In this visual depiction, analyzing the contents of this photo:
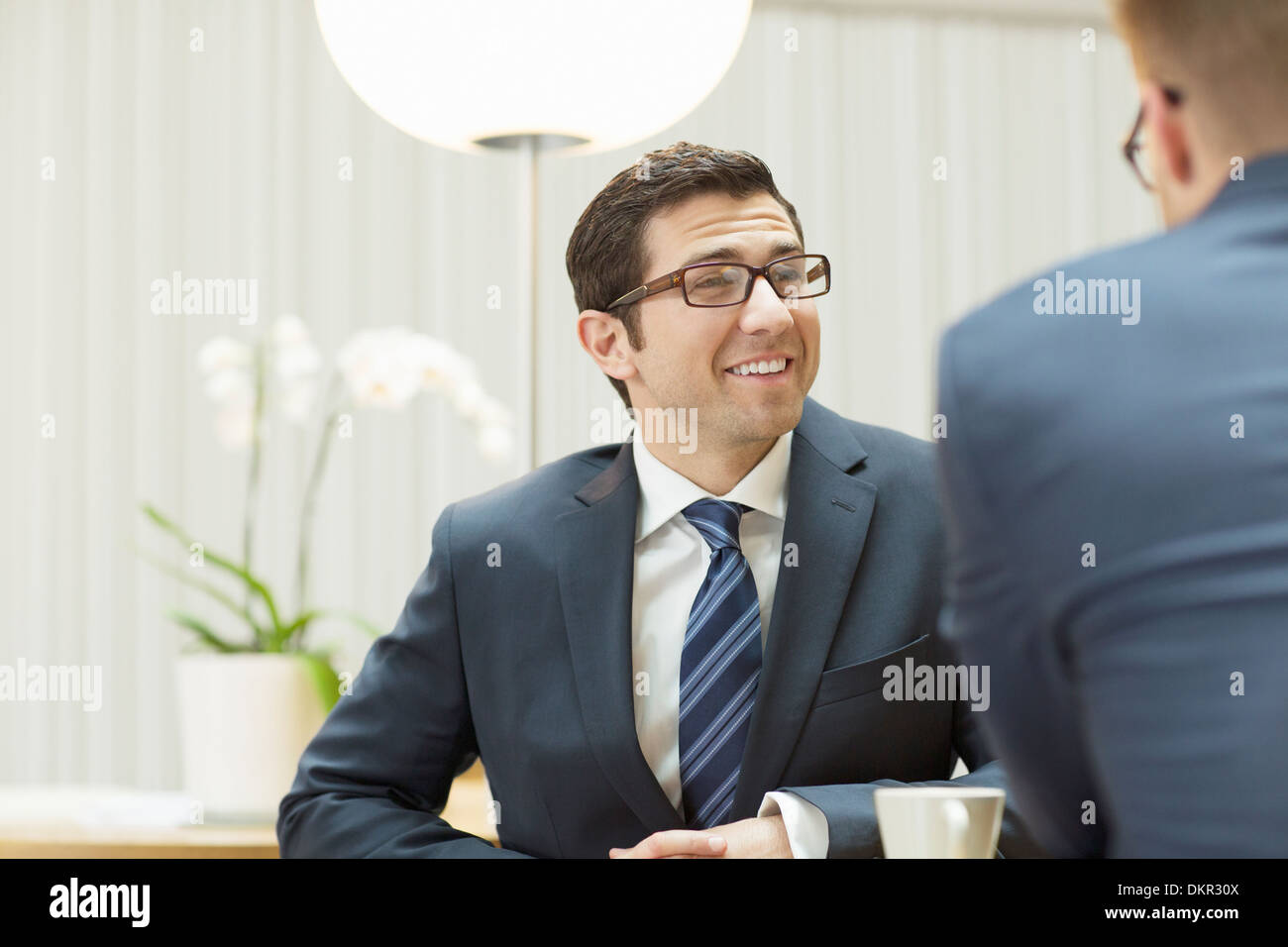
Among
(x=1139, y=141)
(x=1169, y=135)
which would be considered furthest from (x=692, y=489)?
(x=1169, y=135)

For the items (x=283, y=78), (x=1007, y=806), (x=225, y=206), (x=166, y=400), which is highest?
(x=283, y=78)

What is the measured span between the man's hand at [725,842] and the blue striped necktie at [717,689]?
13cm

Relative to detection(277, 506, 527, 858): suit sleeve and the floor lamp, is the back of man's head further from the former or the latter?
detection(277, 506, 527, 858): suit sleeve

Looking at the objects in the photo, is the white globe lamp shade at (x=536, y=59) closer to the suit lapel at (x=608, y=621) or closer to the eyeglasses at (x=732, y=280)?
the eyeglasses at (x=732, y=280)

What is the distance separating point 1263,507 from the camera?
0.54 metres

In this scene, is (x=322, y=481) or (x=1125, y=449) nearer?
(x=1125, y=449)

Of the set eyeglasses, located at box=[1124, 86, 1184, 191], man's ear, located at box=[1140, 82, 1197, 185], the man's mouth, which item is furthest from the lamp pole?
man's ear, located at box=[1140, 82, 1197, 185]

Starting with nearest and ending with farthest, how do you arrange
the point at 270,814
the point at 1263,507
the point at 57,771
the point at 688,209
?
the point at 1263,507 < the point at 688,209 < the point at 270,814 < the point at 57,771

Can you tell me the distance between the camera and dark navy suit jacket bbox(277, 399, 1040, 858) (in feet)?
4.49

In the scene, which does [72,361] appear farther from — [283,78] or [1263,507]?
[1263,507]

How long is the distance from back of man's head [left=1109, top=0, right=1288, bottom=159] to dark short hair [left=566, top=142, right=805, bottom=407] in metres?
0.90

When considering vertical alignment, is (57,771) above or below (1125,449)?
below
